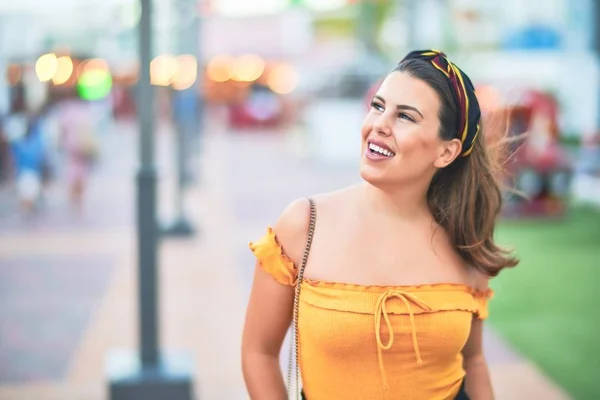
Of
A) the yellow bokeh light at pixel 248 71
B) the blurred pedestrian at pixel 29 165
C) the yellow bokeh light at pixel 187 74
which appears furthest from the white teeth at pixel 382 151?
the yellow bokeh light at pixel 248 71

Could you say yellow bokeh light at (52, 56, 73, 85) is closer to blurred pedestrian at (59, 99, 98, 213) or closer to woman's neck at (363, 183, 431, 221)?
blurred pedestrian at (59, 99, 98, 213)

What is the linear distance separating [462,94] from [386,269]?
51 centimetres

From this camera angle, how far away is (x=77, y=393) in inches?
207

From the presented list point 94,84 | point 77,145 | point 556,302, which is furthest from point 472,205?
point 94,84

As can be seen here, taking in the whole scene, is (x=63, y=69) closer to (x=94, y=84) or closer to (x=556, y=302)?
(x=94, y=84)

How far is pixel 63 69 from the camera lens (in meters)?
27.6

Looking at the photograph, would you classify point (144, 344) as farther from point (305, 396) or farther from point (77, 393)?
point (305, 396)

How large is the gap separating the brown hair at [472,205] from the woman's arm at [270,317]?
428mm

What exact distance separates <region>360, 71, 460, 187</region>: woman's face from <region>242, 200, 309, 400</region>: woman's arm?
0.76ft

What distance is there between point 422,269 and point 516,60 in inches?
685

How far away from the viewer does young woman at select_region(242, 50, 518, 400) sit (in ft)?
7.27

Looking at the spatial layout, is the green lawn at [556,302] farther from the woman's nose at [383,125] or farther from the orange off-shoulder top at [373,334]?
the woman's nose at [383,125]

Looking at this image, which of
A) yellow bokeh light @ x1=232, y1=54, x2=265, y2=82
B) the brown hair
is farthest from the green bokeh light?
the brown hair

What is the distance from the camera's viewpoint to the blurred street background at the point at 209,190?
18.1ft
